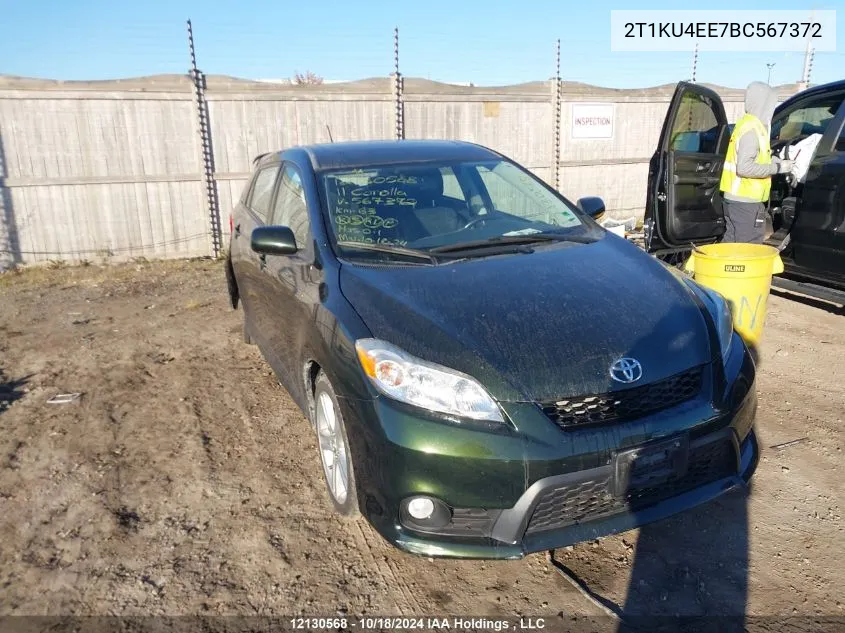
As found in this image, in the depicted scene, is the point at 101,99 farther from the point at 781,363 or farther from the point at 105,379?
the point at 781,363

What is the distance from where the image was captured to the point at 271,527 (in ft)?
9.90

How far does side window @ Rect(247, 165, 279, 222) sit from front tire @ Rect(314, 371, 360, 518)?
66.8 inches

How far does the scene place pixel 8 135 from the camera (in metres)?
8.31

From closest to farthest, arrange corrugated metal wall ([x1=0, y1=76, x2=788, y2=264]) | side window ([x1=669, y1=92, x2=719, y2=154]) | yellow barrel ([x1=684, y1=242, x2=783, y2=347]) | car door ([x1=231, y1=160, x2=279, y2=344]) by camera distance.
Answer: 1. car door ([x1=231, y1=160, x2=279, y2=344])
2. yellow barrel ([x1=684, y1=242, x2=783, y2=347])
3. side window ([x1=669, y1=92, x2=719, y2=154])
4. corrugated metal wall ([x1=0, y1=76, x2=788, y2=264])

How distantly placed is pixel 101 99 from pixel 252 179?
5.01 m

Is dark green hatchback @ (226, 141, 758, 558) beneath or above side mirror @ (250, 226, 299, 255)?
beneath

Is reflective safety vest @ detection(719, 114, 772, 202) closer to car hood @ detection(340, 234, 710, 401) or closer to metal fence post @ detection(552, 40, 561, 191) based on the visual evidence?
car hood @ detection(340, 234, 710, 401)

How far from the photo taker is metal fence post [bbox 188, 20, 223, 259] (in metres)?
8.85

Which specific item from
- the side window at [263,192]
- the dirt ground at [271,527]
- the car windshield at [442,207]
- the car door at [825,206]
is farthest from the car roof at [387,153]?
the car door at [825,206]

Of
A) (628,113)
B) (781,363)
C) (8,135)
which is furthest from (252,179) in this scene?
(628,113)

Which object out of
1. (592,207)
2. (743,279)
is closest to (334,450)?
(592,207)

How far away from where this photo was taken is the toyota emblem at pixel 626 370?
7.92ft

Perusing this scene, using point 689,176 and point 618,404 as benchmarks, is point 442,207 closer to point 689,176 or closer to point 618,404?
point 618,404

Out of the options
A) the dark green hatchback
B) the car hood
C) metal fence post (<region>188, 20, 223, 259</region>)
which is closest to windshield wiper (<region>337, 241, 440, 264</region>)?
the dark green hatchback
